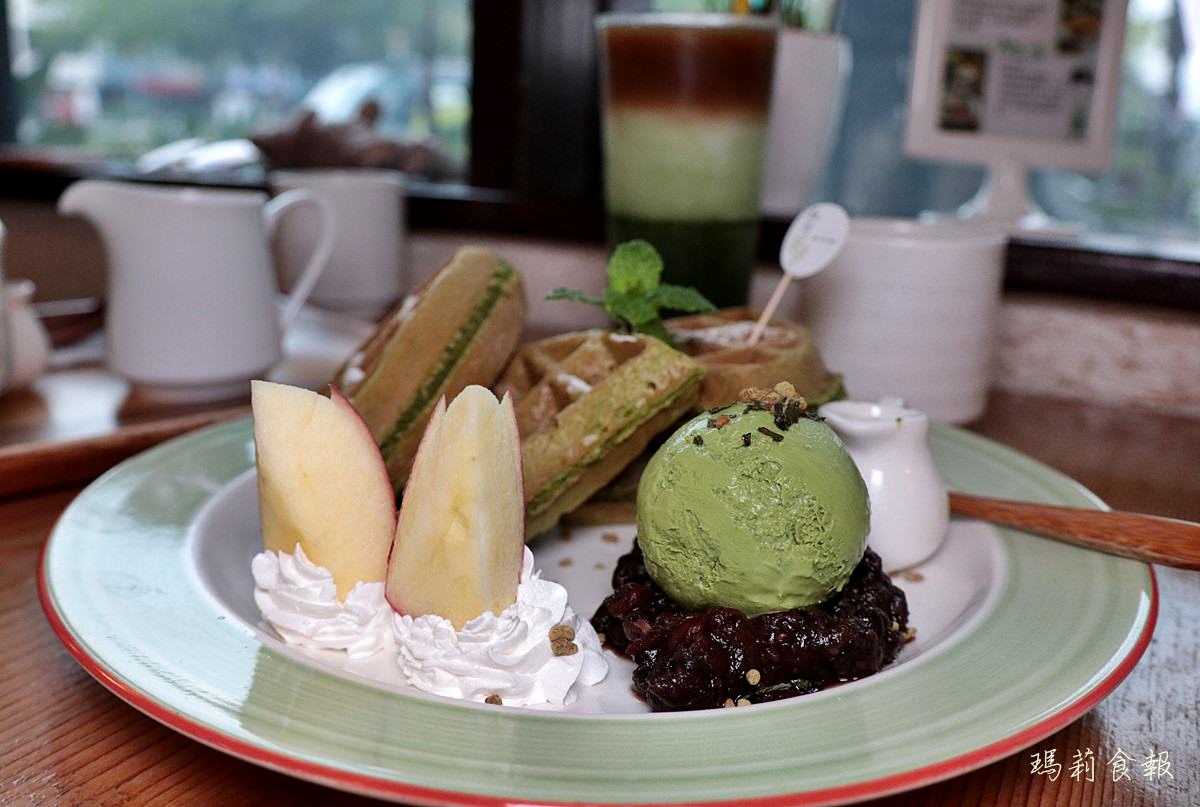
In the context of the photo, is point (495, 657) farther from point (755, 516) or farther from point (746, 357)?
point (746, 357)

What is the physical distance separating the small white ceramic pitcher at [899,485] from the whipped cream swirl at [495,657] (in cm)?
35

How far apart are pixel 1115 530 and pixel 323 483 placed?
25.0 inches

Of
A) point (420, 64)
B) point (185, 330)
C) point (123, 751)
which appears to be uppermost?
point (420, 64)

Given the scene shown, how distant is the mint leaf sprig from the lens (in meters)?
1.14

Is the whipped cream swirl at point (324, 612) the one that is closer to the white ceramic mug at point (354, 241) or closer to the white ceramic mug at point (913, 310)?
the white ceramic mug at point (913, 310)

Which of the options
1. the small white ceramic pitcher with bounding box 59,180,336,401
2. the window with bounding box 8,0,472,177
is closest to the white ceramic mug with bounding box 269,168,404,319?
the window with bounding box 8,0,472,177

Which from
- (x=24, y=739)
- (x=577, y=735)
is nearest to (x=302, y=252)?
(x=24, y=739)

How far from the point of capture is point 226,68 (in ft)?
8.62

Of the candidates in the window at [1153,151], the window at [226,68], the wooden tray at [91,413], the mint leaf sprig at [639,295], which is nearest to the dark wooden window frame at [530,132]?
the window at [226,68]

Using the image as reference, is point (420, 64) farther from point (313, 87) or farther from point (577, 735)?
point (577, 735)

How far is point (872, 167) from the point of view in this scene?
2066mm

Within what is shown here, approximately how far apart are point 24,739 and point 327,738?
0.74 feet

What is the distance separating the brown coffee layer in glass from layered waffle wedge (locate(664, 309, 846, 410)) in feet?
0.96

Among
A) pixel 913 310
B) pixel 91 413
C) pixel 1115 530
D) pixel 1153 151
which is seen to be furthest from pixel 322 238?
pixel 1153 151
